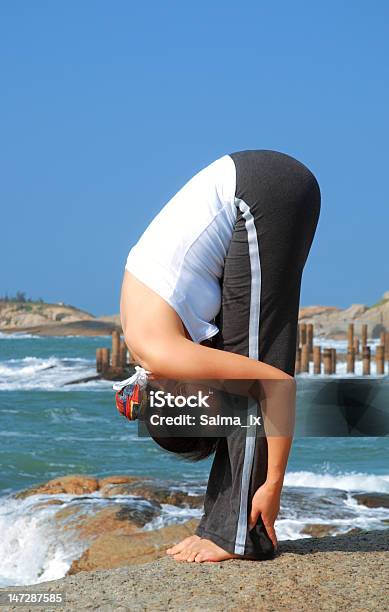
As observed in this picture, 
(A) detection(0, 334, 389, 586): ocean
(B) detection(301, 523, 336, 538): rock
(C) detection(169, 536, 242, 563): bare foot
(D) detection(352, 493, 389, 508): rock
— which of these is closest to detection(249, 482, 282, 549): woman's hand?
(C) detection(169, 536, 242, 563): bare foot

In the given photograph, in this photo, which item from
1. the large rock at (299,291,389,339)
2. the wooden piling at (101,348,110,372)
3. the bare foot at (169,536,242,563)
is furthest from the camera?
the large rock at (299,291,389,339)

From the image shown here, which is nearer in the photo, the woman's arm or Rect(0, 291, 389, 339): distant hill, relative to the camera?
the woman's arm

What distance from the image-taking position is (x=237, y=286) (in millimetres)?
2932

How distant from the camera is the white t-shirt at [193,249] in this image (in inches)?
111

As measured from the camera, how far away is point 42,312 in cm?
10788

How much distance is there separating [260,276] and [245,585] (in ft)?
3.14

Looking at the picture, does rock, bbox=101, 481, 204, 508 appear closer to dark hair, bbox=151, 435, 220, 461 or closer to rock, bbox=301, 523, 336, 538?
rock, bbox=301, 523, 336, 538

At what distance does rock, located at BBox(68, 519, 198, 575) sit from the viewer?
18.6ft

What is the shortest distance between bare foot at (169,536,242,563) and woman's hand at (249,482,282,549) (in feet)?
0.48

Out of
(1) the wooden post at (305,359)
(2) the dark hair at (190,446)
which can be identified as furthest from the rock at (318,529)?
(1) the wooden post at (305,359)

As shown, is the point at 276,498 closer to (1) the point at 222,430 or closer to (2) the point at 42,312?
(1) the point at 222,430

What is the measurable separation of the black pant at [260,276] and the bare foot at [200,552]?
12cm

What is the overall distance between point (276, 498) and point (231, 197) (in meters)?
0.98

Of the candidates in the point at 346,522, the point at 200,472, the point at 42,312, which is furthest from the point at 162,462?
the point at 42,312
